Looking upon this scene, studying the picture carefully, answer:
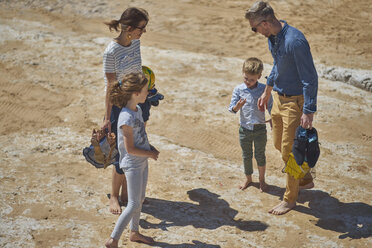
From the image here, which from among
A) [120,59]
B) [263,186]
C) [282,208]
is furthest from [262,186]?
[120,59]

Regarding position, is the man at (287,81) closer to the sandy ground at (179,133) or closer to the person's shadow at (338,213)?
the person's shadow at (338,213)

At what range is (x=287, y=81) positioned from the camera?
4.80 metres

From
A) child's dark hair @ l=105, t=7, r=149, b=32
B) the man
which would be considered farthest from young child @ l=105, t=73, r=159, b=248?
the man

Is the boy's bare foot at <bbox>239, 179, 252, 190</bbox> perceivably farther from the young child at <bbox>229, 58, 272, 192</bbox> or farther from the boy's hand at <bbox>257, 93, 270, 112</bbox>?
the boy's hand at <bbox>257, 93, 270, 112</bbox>

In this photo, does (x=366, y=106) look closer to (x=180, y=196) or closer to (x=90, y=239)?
(x=180, y=196)

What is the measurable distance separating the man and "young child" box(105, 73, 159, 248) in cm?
148

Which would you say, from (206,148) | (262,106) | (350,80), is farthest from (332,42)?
(262,106)

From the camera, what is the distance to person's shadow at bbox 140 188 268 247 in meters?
4.98

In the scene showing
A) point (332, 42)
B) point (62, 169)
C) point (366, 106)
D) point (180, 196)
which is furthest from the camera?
point (332, 42)

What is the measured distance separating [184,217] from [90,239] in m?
1.10

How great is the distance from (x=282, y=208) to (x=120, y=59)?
2518 millimetres

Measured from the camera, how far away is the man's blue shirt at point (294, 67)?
4504 millimetres

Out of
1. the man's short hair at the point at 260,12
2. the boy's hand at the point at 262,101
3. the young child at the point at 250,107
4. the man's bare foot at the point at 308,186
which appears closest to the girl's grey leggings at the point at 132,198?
the young child at the point at 250,107

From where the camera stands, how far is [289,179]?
200 inches
